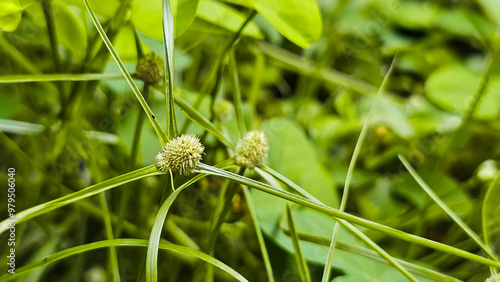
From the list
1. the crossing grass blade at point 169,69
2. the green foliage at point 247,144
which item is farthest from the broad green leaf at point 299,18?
the crossing grass blade at point 169,69

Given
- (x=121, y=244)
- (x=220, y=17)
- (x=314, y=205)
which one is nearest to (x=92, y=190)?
(x=121, y=244)

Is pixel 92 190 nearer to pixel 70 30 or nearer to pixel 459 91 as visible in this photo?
pixel 70 30

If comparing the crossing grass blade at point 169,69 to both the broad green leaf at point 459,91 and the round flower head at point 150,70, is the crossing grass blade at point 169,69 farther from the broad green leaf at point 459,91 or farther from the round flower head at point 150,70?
the broad green leaf at point 459,91

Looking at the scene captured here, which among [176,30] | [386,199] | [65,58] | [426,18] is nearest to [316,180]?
[386,199]

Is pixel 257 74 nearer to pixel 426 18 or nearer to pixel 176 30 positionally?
pixel 176 30

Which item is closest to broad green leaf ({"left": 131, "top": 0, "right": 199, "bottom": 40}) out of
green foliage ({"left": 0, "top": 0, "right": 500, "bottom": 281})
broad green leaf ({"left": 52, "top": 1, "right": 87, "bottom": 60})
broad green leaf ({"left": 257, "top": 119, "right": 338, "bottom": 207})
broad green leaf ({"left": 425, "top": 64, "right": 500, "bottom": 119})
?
green foliage ({"left": 0, "top": 0, "right": 500, "bottom": 281})

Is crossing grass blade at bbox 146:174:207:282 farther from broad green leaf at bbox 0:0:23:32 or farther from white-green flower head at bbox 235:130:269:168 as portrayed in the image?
broad green leaf at bbox 0:0:23:32
